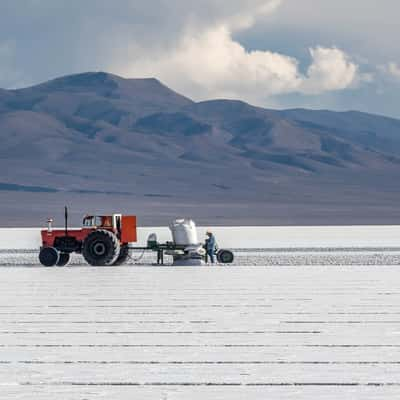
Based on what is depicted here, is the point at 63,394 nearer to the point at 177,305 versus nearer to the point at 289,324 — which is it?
the point at 289,324

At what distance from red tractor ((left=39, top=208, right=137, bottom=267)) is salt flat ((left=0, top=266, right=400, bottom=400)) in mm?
6057

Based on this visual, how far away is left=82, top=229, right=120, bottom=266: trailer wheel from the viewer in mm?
19359

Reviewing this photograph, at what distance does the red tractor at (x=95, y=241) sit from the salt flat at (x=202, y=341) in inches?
238

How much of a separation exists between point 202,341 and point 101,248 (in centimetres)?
1218

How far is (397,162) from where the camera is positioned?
186250 millimetres

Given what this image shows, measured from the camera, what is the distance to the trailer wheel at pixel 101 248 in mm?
19359

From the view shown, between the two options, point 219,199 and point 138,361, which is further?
point 219,199

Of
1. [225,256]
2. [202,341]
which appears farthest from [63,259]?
[202,341]

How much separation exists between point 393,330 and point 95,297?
4.41 metres

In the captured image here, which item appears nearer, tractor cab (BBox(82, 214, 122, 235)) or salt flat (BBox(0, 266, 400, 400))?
salt flat (BBox(0, 266, 400, 400))

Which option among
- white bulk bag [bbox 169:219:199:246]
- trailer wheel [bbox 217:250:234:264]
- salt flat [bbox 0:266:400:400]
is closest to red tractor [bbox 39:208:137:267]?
white bulk bag [bbox 169:219:199:246]

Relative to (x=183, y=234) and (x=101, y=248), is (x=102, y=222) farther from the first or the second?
(x=183, y=234)

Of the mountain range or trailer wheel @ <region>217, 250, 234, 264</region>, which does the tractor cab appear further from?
the mountain range

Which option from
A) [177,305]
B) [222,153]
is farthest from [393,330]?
[222,153]
